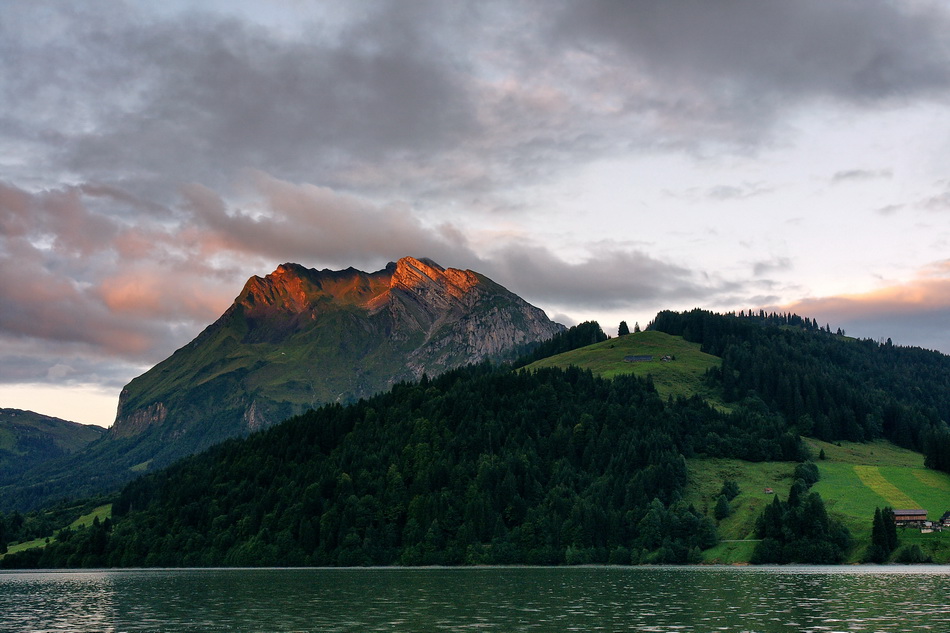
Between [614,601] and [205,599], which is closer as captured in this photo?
[614,601]

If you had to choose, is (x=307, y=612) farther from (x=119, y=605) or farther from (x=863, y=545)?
(x=863, y=545)

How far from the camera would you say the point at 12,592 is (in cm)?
14700

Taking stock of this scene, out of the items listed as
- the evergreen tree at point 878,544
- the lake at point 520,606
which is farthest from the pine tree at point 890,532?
the lake at point 520,606

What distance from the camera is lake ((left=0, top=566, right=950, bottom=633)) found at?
74.9 metres

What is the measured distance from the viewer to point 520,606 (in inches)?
3767

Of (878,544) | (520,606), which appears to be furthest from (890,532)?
(520,606)

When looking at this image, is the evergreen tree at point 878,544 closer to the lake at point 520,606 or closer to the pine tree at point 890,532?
the pine tree at point 890,532

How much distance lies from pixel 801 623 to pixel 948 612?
17.1 meters

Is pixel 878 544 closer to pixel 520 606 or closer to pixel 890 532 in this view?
pixel 890 532

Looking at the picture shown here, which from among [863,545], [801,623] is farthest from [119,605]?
[863,545]

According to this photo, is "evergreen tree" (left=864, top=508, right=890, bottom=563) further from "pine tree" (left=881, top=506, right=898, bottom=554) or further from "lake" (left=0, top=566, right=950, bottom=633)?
"lake" (left=0, top=566, right=950, bottom=633)

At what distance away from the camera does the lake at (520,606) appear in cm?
7488

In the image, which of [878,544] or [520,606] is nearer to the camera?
[520,606]

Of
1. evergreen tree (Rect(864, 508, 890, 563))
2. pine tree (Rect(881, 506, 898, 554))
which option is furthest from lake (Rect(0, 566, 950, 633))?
pine tree (Rect(881, 506, 898, 554))
